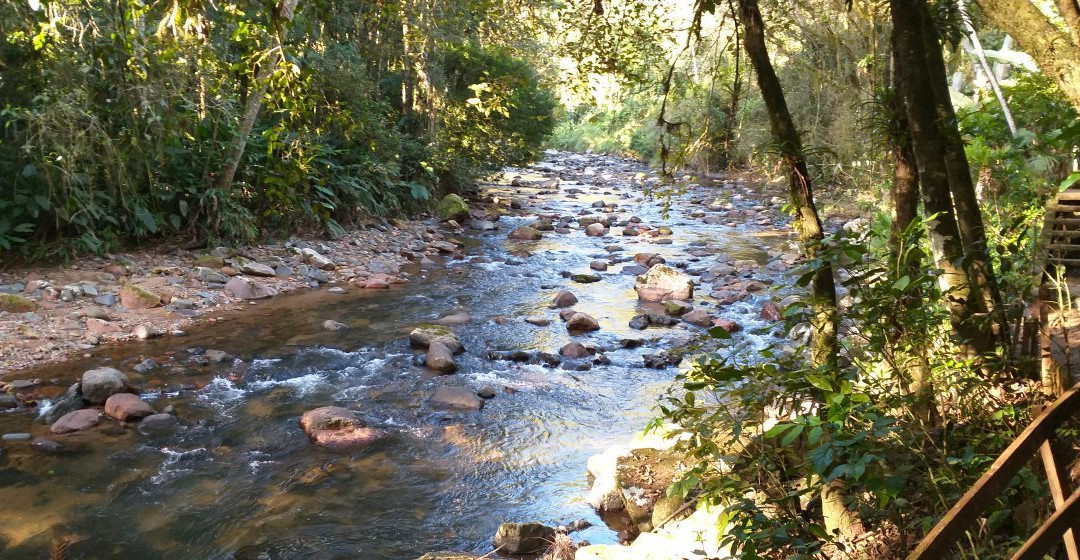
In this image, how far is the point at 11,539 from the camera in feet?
14.1

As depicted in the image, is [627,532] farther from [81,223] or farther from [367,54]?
[367,54]

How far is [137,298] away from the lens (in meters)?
8.31

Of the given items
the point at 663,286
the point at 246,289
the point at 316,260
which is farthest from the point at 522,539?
the point at 316,260

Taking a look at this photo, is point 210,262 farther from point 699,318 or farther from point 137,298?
point 699,318

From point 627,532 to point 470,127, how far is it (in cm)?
1276

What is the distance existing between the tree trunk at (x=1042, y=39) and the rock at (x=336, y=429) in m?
4.90

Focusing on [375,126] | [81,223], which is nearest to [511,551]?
[81,223]

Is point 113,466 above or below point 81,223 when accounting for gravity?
below

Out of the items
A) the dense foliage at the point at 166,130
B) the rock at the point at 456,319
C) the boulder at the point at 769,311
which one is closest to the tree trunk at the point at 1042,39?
the dense foliage at the point at 166,130

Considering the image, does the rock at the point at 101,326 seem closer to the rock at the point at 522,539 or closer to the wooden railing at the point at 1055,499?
the rock at the point at 522,539

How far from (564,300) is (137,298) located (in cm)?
506

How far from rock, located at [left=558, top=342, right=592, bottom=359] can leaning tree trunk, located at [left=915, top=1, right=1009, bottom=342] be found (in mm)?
4892

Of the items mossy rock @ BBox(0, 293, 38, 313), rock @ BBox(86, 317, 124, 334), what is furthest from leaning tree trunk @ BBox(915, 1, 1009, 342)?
mossy rock @ BBox(0, 293, 38, 313)

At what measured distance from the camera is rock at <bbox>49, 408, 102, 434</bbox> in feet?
18.5
